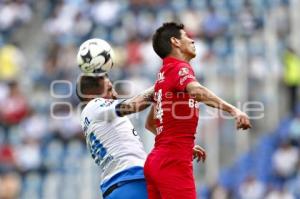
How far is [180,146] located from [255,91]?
9432 mm

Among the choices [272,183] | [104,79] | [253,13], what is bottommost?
[272,183]

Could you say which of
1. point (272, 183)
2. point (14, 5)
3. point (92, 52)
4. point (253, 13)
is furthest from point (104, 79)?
point (14, 5)

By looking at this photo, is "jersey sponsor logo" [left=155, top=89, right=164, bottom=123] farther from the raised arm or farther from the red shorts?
the raised arm

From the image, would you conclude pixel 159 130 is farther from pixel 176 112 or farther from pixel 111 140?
pixel 111 140

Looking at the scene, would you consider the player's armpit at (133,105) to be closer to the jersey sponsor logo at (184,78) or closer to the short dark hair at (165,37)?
the short dark hair at (165,37)

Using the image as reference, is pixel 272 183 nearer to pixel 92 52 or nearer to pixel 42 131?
pixel 42 131

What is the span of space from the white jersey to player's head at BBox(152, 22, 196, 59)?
2.31 ft

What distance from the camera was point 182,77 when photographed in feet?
26.9

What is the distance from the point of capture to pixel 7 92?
65.1ft

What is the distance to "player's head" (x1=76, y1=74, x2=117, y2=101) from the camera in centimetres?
896

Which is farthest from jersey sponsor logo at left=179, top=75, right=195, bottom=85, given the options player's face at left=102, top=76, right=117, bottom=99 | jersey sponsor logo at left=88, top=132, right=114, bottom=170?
jersey sponsor logo at left=88, top=132, right=114, bottom=170

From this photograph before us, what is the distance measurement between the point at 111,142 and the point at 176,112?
2.79 feet

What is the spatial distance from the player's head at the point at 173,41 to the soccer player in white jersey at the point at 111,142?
0.41 m

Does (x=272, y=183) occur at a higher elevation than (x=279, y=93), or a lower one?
Result: lower
